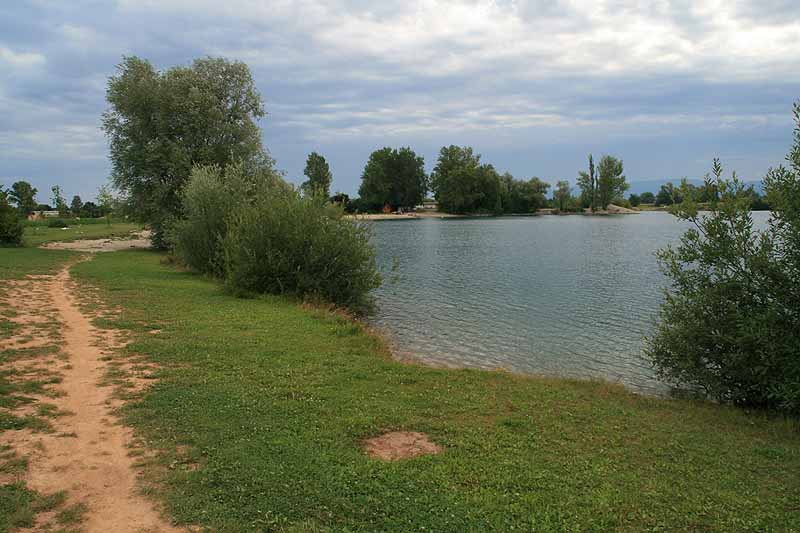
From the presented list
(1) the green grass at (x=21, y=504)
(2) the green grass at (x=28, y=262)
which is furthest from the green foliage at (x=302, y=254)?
(1) the green grass at (x=21, y=504)

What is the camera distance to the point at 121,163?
140ft

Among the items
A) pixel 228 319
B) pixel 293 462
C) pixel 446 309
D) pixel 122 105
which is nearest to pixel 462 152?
pixel 122 105

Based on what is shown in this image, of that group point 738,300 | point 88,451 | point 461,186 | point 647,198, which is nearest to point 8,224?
point 88,451

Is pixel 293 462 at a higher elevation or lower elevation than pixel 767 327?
lower

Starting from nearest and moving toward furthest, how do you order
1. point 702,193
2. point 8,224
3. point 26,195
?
point 702,193
point 8,224
point 26,195

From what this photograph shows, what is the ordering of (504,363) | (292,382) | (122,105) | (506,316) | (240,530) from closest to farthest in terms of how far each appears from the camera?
1. (240,530)
2. (292,382)
3. (504,363)
4. (506,316)
5. (122,105)

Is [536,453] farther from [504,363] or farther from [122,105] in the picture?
[122,105]

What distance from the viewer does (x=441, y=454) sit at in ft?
24.2

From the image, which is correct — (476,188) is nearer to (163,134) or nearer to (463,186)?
(463,186)

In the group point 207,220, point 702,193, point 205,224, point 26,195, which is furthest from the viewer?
point 26,195

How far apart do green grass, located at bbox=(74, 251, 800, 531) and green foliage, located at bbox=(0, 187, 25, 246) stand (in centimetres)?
3122

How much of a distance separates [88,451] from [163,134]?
3995 centimetres

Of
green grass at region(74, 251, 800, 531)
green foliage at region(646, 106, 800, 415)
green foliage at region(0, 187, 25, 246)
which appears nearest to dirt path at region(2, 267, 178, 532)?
green grass at region(74, 251, 800, 531)

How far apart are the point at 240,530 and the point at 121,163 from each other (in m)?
43.1
